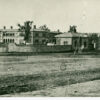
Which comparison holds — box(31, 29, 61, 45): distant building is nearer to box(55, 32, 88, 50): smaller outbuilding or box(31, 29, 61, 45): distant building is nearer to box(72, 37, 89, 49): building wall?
box(55, 32, 88, 50): smaller outbuilding

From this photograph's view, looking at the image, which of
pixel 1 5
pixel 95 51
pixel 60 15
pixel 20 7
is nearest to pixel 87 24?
pixel 60 15

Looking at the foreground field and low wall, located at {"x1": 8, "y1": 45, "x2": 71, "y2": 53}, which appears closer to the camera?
the foreground field

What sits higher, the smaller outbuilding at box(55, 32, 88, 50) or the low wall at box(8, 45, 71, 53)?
the smaller outbuilding at box(55, 32, 88, 50)

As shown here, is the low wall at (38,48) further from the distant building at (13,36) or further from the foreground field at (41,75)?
the foreground field at (41,75)

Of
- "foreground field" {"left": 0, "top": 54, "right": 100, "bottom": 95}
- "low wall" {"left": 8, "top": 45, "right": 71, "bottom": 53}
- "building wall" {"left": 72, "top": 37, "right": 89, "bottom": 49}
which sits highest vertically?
"building wall" {"left": 72, "top": 37, "right": 89, "bottom": 49}

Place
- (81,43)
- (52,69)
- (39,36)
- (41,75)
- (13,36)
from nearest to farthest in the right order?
(41,75), (52,69), (39,36), (81,43), (13,36)

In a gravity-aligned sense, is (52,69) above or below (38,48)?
below

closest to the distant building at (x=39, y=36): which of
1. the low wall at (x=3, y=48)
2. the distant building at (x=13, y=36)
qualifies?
the distant building at (x=13, y=36)

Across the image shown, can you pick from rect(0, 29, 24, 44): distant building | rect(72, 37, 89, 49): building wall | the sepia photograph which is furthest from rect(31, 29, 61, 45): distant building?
the sepia photograph

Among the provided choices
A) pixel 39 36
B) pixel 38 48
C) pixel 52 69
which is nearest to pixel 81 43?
pixel 38 48

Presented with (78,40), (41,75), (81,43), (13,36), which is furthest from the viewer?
(13,36)

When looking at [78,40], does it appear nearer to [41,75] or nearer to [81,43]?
[81,43]
